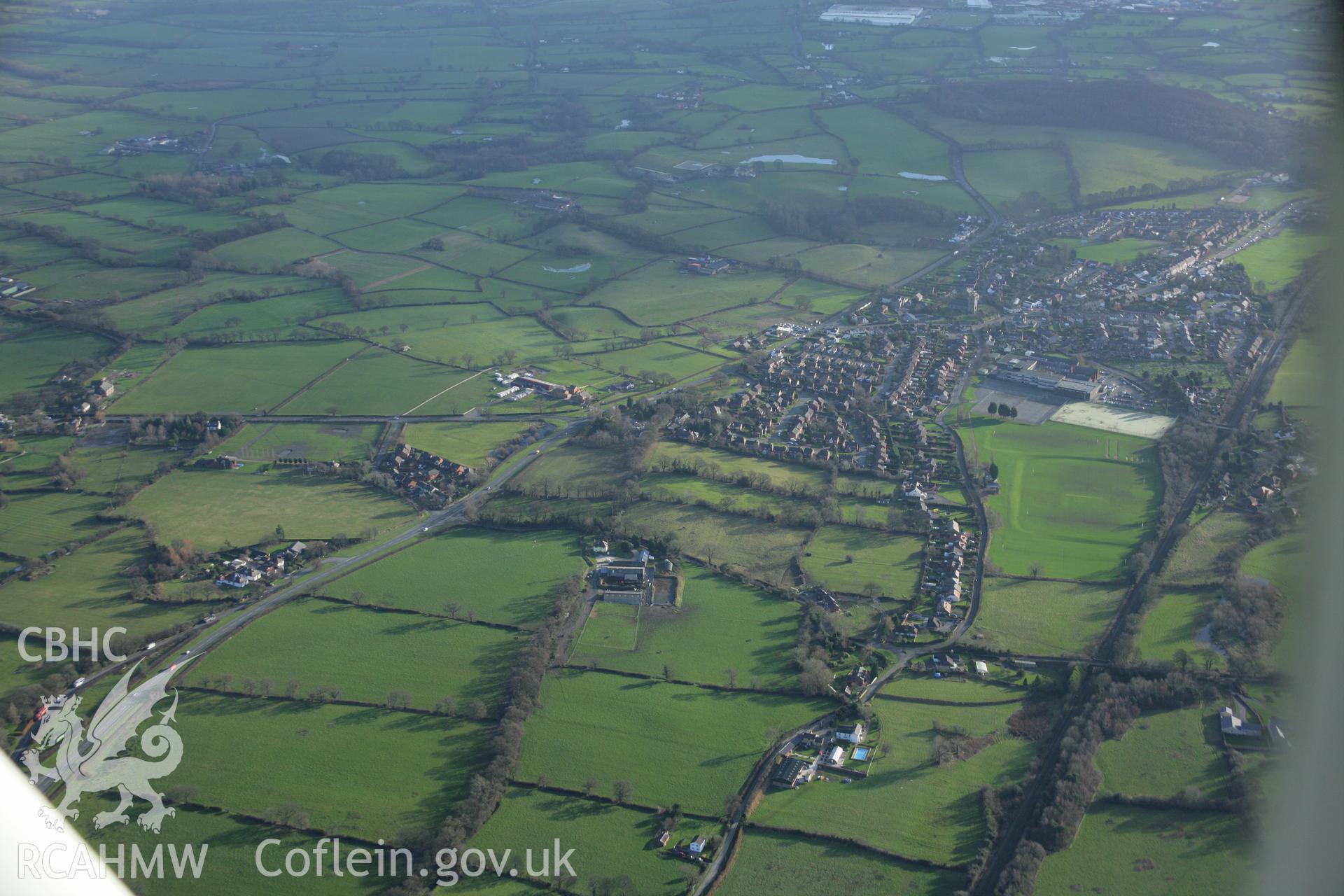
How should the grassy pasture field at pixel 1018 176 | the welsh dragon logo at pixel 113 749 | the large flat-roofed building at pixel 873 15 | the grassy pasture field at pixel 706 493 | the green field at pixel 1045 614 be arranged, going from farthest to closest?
the large flat-roofed building at pixel 873 15, the grassy pasture field at pixel 1018 176, the grassy pasture field at pixel 706 493, the green field at pixel 1045 614, the welsh dragon logo at pixel 113 749

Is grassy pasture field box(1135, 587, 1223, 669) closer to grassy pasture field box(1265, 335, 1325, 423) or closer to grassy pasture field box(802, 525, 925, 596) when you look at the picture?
grassy pasture field box(802, 525, 925, 596)

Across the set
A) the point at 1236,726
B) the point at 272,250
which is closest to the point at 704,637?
the point at 1236,726

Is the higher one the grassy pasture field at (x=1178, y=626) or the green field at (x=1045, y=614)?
the grassy pasture field at (x=1178, y=626)

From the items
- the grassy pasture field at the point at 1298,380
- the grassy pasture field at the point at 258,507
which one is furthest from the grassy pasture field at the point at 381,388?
the grassy pasture field at the point at 1298,380

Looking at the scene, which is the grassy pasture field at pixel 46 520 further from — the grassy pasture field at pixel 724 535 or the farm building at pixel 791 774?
the farm building at pixel 791 774

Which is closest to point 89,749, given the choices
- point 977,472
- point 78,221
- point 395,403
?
point 395,403

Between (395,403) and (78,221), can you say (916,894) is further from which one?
(78,221)

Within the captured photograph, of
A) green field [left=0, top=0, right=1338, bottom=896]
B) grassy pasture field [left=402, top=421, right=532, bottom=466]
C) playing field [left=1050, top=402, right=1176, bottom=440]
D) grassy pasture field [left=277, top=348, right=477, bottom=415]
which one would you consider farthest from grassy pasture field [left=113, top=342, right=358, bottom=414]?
playing field [left=1050, top=402, right=1176, bottom=440]
